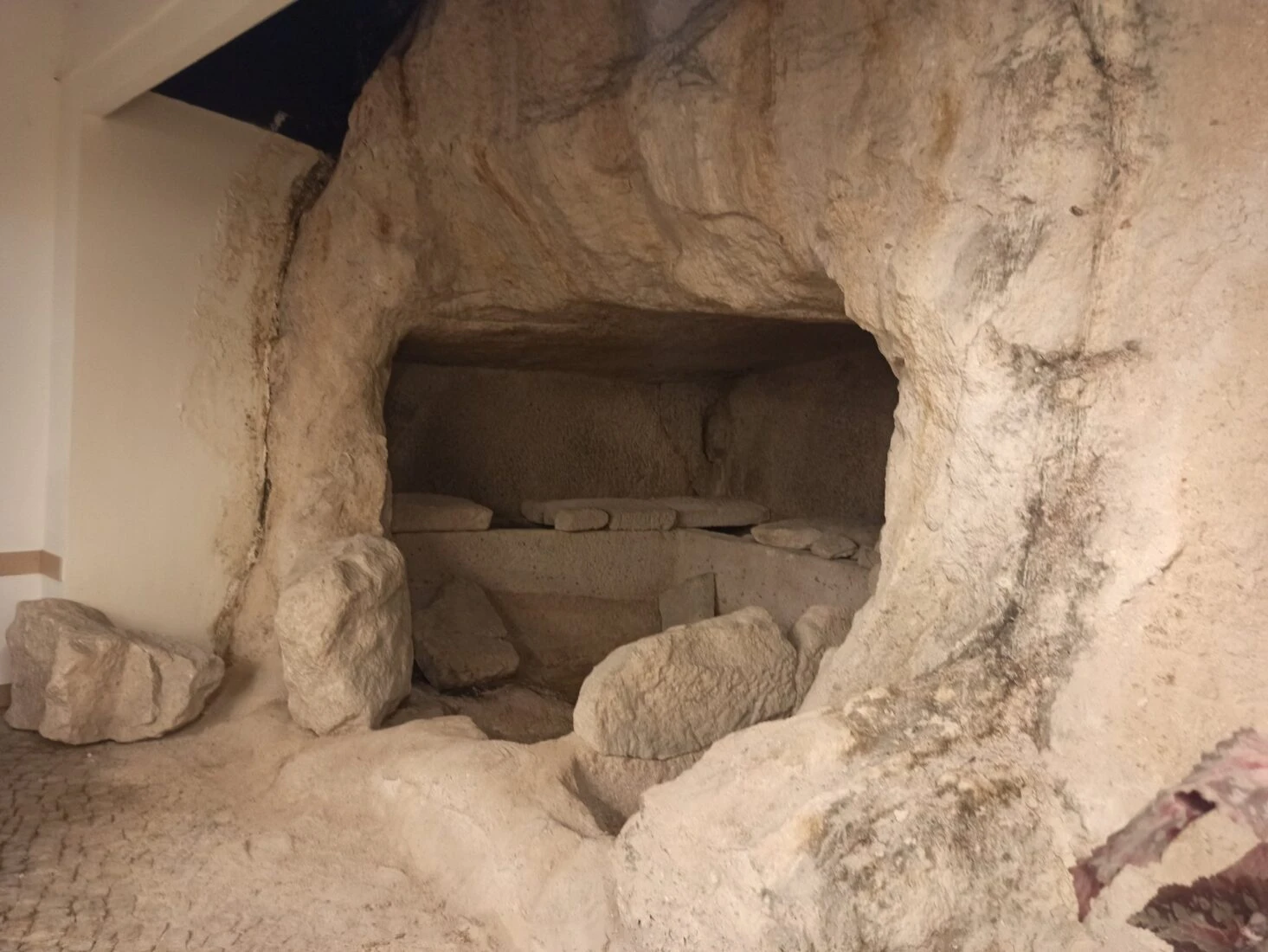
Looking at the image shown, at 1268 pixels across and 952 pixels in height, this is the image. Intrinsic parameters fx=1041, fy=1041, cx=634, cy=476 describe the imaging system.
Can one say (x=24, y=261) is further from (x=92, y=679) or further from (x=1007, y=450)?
(x=1007, y=450)

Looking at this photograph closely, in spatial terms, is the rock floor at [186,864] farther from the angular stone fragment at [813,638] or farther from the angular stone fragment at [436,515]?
the angular stone fragment at [436,515]

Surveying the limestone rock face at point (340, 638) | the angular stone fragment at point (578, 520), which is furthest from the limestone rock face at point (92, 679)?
the angular stone fragment at point (578, 520)

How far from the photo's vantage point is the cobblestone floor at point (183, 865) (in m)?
2.14

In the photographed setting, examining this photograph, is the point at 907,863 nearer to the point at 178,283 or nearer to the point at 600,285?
the point at 600,285

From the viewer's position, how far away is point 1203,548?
1497 mm

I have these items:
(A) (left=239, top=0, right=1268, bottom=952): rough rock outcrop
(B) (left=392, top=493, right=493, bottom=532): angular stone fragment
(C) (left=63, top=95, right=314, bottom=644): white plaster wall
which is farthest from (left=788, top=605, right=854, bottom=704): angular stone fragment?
(C) (left=63, top=95, right=314, bottom=644): white plaster wall

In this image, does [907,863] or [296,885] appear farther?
[296,885]

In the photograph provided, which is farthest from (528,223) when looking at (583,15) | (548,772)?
(548,772)

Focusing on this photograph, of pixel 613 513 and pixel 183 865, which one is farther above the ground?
pixel 613 513

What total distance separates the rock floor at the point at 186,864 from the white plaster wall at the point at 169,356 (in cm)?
65

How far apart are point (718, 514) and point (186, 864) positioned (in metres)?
2.94

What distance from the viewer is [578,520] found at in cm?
459

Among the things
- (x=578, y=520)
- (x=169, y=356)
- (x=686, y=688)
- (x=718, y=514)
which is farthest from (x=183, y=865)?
(x=718, y=514)

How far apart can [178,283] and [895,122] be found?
8.25ft
